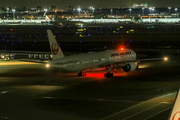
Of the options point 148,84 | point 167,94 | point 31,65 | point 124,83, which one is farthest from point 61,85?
point 31,65

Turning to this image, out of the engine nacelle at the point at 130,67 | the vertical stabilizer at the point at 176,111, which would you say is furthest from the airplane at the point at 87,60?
the vertical stabilizer at the point at 176,111

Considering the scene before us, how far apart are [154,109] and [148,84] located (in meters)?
11.2

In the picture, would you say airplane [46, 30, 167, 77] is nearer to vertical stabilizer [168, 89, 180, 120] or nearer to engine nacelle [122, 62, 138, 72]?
engine nacelle [122, 62, 138, 72]

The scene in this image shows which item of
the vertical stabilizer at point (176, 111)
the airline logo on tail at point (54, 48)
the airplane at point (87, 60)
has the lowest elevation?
the airplane at point (87, 60)

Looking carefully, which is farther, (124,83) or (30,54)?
(30,54)

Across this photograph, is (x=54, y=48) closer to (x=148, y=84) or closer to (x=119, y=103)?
(x=148, y=84)

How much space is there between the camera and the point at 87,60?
→ 38.2 meters

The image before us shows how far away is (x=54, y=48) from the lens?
36.7 m

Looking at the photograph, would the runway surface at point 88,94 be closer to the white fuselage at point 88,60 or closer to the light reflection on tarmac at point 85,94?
the light reflection on tarmac at point 85,94

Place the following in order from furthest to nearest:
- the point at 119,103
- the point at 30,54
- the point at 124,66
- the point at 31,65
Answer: the point at 30,54, the point at 31,65, the point at 124,66, the point at 119,103

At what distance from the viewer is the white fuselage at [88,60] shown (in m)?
35.9

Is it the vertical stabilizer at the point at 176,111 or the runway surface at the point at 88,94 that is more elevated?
the vertical stabilizer at the point at 176,111

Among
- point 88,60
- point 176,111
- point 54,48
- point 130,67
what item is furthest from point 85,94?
point 176,111

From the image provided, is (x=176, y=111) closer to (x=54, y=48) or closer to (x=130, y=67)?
(x=54, y=48)
